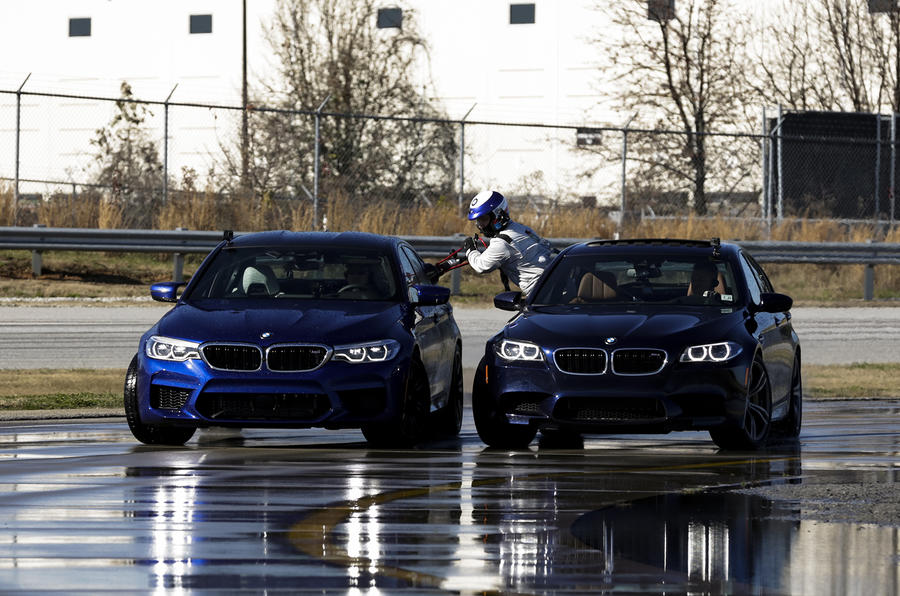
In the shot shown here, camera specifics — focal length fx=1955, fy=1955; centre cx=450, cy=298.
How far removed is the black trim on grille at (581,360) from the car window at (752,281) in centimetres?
156

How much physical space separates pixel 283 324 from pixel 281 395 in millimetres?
500

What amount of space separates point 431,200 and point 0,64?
2571 centimetres

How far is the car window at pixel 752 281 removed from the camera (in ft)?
44.0

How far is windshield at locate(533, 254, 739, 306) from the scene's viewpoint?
1334 centimetres

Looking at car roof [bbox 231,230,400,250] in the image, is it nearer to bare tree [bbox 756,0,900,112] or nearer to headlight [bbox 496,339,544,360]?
headlight [bbox 496,339,544,360]

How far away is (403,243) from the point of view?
14.5m

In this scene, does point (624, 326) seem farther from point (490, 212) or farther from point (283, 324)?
point (490, 212)

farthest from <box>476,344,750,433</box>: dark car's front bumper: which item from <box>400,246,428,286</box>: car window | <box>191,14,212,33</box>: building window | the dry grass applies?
<box>191,14,212,33</box>: building window

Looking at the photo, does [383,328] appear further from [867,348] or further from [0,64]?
[0,64]

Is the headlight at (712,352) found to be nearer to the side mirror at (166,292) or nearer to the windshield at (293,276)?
the windshield at (293,276)

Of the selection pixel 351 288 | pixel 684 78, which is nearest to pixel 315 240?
pixel 351 288

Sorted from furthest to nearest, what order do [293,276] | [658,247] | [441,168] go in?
[441,168] < [658,247] < [293,276]

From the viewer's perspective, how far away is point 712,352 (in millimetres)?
12258

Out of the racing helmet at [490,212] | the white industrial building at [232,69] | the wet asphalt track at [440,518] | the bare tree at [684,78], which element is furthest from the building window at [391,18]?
the wet asphalt track at [440,518]
